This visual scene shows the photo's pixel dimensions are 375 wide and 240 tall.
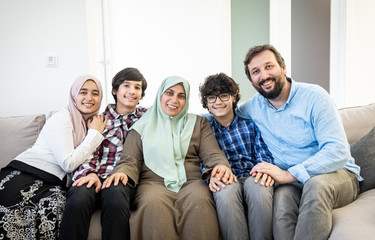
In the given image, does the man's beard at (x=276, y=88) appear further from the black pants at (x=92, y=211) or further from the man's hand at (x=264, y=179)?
the black pants at (x=92, y=211)

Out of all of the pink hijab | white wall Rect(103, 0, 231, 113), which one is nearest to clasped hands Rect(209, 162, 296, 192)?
the pink hijab

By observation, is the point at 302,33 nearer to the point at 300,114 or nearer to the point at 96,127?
the point at 300,114

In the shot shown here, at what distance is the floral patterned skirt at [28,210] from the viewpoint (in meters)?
1.45

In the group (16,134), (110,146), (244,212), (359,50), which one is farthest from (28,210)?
(359,50)

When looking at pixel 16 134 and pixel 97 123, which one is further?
pixel 16 134

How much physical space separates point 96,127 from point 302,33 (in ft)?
8.72

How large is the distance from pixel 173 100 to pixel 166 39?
1.30 meters

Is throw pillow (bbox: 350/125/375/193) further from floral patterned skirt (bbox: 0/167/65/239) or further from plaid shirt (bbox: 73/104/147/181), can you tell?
floral patterned skirt (bbox: 0/167/65/239)

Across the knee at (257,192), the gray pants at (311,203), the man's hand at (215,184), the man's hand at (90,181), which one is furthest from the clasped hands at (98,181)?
the gray pants at (311,203)

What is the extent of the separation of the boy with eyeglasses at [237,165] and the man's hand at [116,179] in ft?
1.49

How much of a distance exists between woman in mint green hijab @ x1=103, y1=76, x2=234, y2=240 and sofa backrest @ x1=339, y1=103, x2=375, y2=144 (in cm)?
88

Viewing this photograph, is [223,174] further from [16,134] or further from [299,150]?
[16,134]

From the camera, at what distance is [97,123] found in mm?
1832

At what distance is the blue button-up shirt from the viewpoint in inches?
58.2
